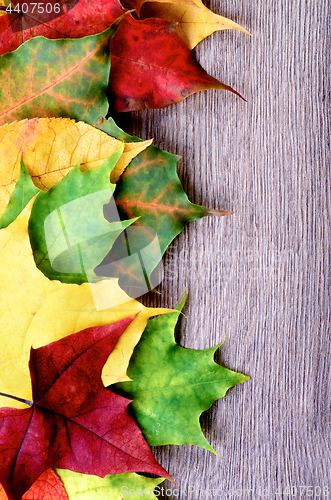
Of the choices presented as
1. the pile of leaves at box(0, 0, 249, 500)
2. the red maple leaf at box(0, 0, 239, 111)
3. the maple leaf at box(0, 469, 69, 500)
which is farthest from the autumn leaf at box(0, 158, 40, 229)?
the maple leaf at box(0, 469, 69, 500)

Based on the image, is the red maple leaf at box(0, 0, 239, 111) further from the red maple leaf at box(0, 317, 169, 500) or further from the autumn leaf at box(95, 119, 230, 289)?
the red maple leaf at box(0, 317, 169, 500)

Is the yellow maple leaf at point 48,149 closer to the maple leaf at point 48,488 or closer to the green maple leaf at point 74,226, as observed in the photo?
the green maple leaf at point 74,226

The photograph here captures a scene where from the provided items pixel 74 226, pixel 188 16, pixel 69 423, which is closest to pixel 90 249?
pixel 74 226

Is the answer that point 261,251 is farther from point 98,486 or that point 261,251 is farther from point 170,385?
point 98,486

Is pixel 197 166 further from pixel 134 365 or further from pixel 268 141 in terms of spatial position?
pixel 134 365

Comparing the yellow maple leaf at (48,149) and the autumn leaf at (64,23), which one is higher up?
the autumn leaf at (64,23)

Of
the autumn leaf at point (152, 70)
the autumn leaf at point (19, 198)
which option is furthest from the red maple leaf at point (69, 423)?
the autumn leaf at point (152, 70)
